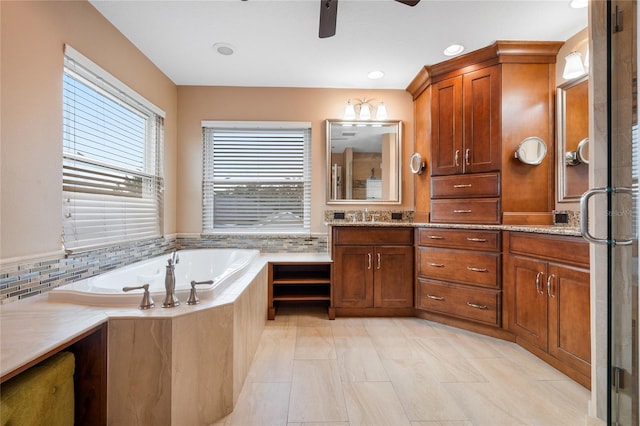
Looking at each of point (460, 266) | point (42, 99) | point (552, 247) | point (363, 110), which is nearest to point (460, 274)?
point (460, 266)

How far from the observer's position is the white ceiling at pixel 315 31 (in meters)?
1.92

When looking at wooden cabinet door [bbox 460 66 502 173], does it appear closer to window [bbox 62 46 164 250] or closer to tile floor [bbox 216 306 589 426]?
tile floor [bbox 216 306 589 426]

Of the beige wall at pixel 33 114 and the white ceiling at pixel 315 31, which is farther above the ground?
the white ceiling at pixel 315 31

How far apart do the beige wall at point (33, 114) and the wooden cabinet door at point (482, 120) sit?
9.98 ft

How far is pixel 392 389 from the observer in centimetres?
157

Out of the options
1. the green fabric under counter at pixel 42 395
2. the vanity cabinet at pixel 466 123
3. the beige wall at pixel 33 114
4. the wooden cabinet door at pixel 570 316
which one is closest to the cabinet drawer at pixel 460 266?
the wooden cabinet door at pixel 570 316

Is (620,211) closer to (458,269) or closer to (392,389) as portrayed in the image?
(392,389)

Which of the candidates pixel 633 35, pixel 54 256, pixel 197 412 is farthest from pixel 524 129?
pixel 54 256

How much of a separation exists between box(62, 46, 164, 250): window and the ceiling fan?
158 centimetres

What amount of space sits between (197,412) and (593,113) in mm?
2252

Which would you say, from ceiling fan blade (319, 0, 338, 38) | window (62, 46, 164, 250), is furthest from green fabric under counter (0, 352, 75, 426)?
ceiling fan blade (319, 0, 338, 38)

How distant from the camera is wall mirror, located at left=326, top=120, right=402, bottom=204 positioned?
3150mm

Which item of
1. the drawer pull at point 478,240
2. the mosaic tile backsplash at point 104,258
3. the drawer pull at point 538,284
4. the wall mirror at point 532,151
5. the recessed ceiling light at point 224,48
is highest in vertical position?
the recessed ceiling light at point 224,48

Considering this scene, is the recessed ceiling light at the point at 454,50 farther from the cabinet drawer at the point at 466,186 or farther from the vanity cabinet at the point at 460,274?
the vanity cabinet at the point at 460,274
